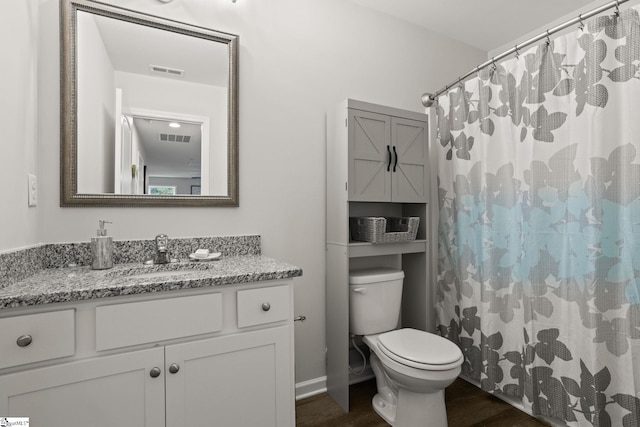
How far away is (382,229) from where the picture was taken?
1.88m

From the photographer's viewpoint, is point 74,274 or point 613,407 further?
point 613,407

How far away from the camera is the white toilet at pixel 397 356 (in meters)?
1.48

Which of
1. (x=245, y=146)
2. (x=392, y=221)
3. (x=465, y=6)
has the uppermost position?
(x=465, y=6)

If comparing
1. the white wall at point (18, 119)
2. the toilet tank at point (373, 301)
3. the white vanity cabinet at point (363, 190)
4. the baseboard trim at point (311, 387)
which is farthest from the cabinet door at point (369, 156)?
the white wall at point (18, 119)

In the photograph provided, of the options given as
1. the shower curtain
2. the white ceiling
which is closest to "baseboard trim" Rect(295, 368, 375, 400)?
the shower curtain

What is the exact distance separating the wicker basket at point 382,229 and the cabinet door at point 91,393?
122 cm

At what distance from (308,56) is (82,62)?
1.19 meters

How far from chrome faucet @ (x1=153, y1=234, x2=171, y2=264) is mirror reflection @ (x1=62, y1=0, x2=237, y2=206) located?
0.19m

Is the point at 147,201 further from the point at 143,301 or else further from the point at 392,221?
the point at 392,221

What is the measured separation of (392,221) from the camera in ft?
7.08

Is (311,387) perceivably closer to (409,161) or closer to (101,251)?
(101,251)

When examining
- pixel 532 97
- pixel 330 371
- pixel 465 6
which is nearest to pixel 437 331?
pixel 330 371

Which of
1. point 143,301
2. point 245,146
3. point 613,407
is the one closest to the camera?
point 143,301

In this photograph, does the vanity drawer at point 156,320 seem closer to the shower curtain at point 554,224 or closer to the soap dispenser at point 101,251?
the soap dispenser at point 101,251
